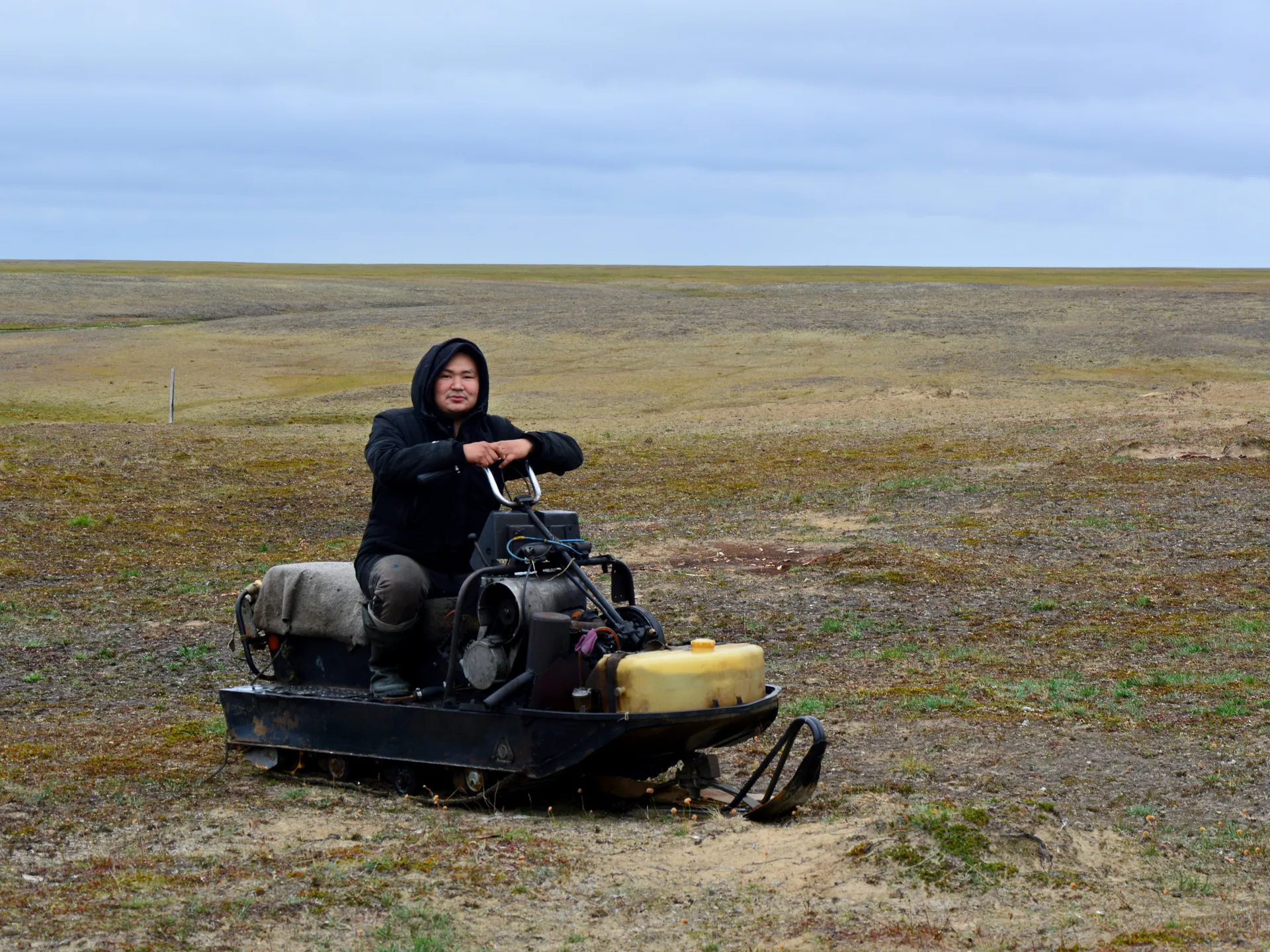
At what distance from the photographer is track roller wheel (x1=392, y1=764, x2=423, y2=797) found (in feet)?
23.2

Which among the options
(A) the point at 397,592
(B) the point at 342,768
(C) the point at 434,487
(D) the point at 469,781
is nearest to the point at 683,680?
(D) the point at 469,781

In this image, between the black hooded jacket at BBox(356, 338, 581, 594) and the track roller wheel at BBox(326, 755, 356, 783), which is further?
the track roller wheel at BBox(326, 755, 356, 783)

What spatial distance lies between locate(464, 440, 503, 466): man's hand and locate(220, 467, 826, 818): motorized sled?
0.21 m

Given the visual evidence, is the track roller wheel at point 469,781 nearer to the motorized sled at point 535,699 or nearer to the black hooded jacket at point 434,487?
the motorized sled at point 535,699

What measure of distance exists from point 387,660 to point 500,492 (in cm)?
103

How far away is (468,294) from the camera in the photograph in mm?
81375

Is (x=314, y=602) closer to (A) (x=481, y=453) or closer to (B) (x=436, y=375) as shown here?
(B) (x=436, y=375)

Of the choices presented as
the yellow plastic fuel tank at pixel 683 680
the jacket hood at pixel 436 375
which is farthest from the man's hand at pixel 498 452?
the yellow plastic fuel tank at pixel 683 680

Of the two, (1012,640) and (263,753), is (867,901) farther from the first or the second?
(1012,640)

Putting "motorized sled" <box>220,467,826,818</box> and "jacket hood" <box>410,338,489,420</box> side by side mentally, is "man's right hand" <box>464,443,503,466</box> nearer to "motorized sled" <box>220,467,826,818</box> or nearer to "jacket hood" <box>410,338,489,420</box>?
"motorized sled" <box>220,467,826,818</box>

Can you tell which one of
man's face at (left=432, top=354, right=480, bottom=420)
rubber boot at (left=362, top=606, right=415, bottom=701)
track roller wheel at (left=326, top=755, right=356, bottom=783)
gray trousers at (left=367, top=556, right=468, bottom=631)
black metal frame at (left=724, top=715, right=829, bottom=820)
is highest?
man's face at (left=432, top=354, right=480, bottom=420)

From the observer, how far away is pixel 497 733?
6.60 metres

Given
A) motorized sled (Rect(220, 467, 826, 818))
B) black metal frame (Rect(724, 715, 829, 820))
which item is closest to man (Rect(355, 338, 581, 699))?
motorized sled (Rect(220, 467, 826, 818))

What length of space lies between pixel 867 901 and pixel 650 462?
63.3ft
